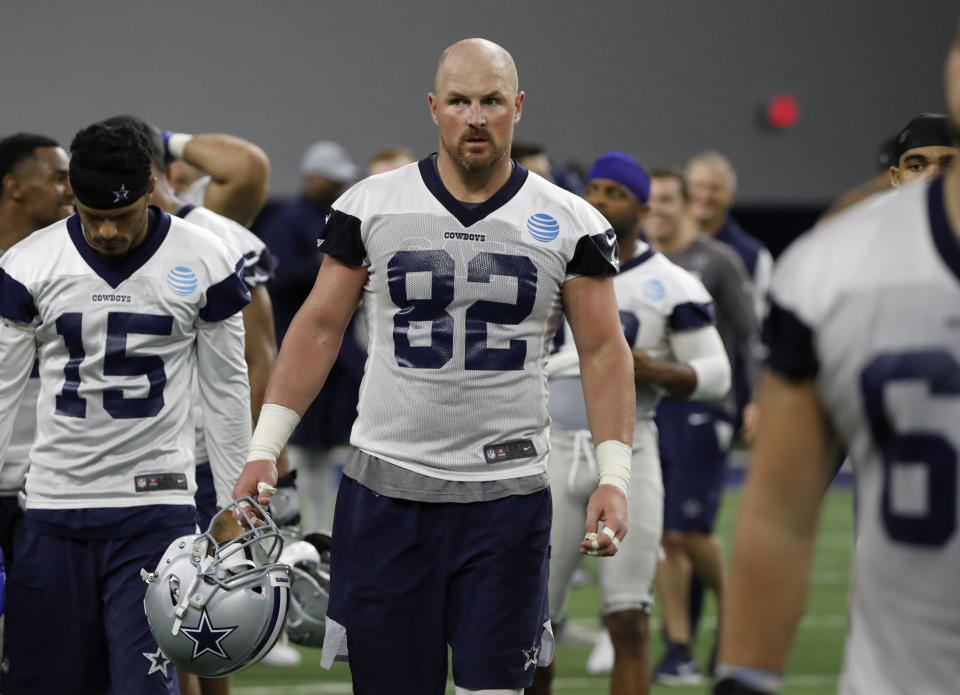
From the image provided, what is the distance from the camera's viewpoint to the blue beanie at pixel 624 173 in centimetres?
532

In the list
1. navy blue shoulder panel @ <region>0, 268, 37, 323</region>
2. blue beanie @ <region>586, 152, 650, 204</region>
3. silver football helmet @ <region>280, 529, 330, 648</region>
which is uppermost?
blue beanie @ <region>586, 152, 650, 204</region>

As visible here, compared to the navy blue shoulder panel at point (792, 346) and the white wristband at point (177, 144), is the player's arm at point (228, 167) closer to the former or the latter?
the white wristband at point (177, 144)

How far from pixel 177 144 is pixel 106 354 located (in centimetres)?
175

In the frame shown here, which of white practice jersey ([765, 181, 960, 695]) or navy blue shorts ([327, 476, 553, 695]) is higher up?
white practice jersey ([765, 181, 960, 695])

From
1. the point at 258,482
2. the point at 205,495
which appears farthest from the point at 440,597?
the point at 205,495

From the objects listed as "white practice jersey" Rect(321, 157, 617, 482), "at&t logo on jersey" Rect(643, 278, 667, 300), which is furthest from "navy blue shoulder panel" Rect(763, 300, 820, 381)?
"at&t logo on jersey" Rect(643, 278, 667, 300)

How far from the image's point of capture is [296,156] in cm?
1546

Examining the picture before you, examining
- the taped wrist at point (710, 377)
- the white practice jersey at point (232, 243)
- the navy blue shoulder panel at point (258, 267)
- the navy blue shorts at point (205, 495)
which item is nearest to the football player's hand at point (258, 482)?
the white practice jersey at point (232, 243)

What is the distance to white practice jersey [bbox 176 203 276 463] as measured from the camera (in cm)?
476

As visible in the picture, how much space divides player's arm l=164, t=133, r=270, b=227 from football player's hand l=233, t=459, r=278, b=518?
6.69 ft

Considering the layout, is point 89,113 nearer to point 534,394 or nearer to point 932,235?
point 534,394

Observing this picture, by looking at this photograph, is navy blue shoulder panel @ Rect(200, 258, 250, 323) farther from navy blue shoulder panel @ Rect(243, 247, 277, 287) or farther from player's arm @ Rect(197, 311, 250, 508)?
navy blue shoulder panel @ Rect(243, 247, 277, 287)

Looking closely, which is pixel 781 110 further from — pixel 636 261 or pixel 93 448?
pixel 93 448

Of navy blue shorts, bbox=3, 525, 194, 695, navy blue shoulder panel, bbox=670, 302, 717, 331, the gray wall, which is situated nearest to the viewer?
navy blue shorts, bbox=3, 525, 194, 695
